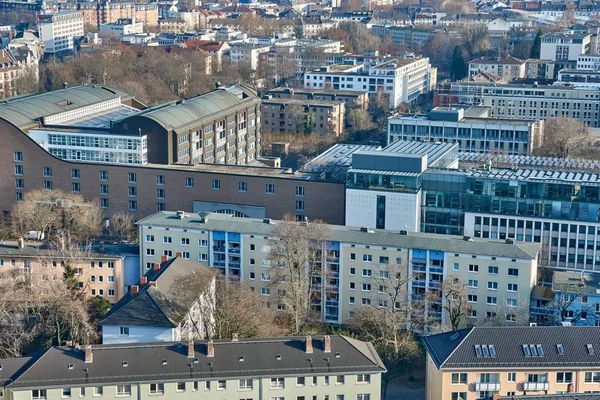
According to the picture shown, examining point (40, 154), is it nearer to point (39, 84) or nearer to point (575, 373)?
point (575, 373)

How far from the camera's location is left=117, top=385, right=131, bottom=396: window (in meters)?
30.3

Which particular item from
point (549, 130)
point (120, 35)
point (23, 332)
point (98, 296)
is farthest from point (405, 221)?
point (120, 35)

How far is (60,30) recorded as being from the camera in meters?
126

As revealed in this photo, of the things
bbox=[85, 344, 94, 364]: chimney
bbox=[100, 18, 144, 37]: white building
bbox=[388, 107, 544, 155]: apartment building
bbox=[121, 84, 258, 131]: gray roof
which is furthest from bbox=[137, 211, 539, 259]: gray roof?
bbox=[100, 18, 144, 37]: white building

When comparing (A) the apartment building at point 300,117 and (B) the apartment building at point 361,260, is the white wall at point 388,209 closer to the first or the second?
(B) the apartment building at point 361,260

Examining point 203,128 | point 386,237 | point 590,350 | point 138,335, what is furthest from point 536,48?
point 138,335

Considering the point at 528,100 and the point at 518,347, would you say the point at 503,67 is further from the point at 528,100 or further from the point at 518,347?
the point at 518,347

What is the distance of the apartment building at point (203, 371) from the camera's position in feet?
99.1

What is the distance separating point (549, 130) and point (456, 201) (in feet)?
84.0

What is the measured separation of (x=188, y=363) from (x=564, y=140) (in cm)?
4163

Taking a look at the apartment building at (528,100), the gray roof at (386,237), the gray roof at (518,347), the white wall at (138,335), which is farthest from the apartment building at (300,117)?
the gray roof at (518,347)

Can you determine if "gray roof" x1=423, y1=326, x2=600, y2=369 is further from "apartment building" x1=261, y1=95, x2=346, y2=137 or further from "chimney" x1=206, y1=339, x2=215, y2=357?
"apartment building" x1=261, y1=95, x2=346, y2=137

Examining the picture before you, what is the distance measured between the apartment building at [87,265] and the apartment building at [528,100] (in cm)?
4309

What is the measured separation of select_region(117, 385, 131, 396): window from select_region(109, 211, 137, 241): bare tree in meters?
20.3
